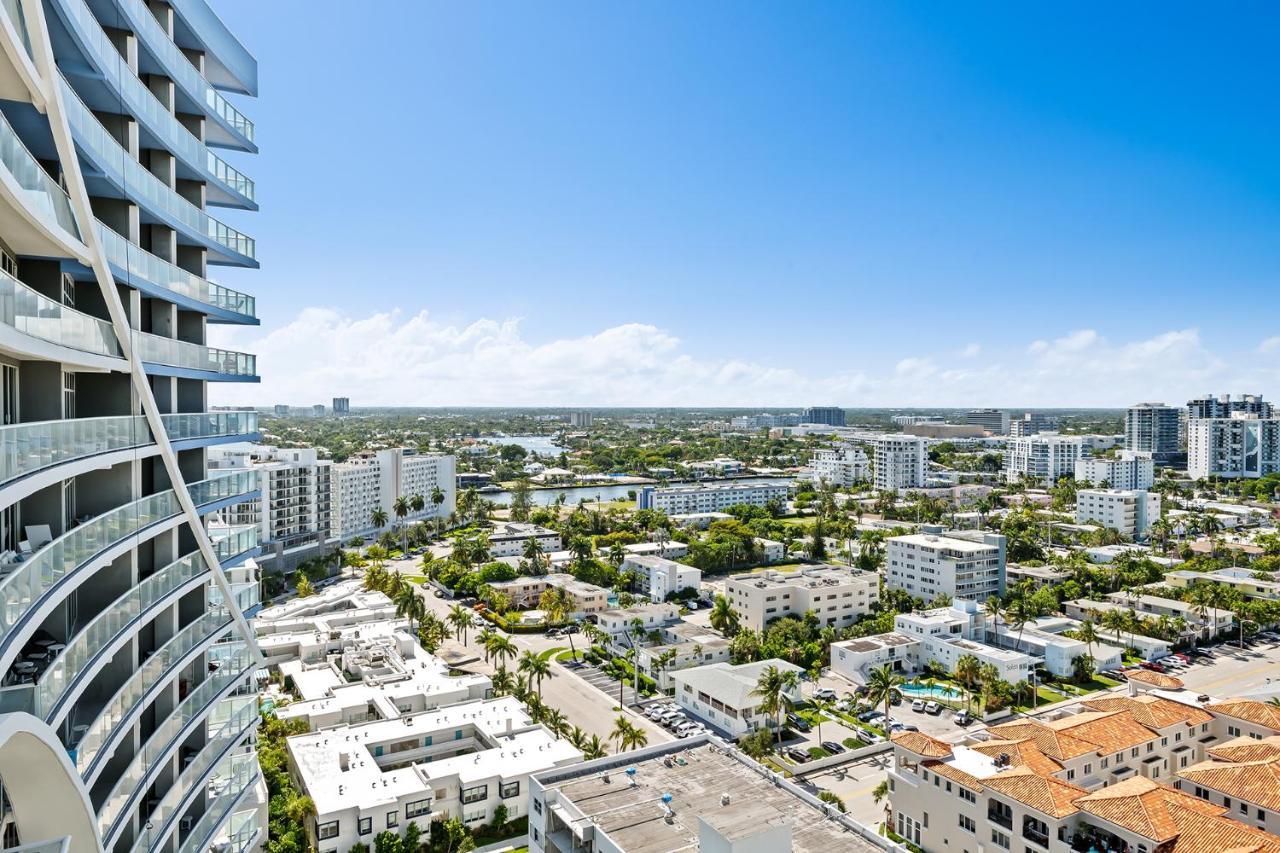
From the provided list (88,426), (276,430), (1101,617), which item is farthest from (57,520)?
(276,430)

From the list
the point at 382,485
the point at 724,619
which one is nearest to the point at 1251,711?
the point at 724,619

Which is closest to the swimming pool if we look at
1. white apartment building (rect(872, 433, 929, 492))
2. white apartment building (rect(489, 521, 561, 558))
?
white apartment building (rect(489, 521, 561, 558))

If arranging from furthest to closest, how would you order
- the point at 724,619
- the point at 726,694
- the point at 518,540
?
1. the point at 518,540
2. the point at 724,619
3. the point at 726,694

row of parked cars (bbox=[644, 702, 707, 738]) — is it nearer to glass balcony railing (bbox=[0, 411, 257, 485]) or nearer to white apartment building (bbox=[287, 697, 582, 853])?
white apartment building (bbox=[287, 697, 582, 853])

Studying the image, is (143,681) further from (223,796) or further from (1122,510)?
(1122,510)

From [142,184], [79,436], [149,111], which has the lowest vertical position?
[79,436]

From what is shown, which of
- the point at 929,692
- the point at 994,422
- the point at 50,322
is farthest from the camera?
the point at 994,422
